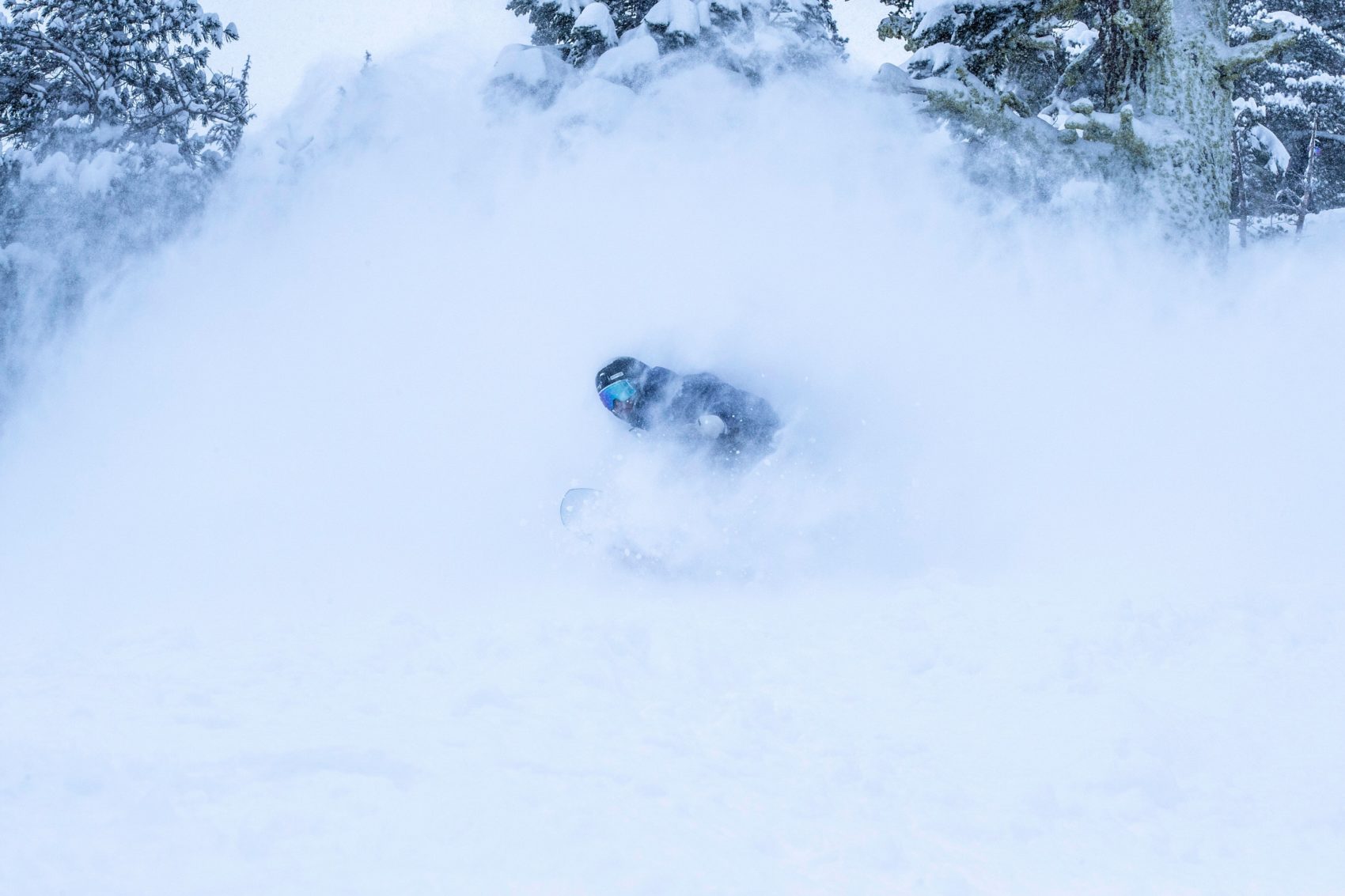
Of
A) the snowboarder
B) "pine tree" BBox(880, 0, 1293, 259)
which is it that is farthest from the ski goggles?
Result: "pine tree" BBox(880, 0, 1293, 259)

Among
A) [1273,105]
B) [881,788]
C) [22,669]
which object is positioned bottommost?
[881,788]

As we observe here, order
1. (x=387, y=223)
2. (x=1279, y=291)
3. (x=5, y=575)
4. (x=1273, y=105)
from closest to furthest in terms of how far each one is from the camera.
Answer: (x=5, y=575)
(x=1279, y=291)
(x=387, y=223)
(x=1273, y=105)

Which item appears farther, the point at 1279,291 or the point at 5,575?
the point at 1279,291

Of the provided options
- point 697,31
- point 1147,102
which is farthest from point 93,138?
point 1147,102

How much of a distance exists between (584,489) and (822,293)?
11.1 ft

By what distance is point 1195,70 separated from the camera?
25.7 ft

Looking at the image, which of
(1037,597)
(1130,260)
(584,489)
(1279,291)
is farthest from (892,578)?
(1279,291)

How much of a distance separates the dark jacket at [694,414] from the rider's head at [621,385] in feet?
0.12

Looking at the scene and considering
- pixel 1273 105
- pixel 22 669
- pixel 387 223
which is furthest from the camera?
pixel 1273 105

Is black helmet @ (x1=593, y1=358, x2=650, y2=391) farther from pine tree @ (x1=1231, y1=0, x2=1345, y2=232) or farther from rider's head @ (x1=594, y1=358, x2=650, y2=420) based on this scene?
pine tree @ (x1=1231, y1=0, x2=1345, y2=232)

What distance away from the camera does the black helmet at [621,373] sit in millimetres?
6148

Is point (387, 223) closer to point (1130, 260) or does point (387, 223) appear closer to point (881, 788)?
point (1130, 260)

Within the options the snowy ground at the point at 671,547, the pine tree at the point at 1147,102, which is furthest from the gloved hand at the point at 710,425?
the pine tree at the point at 1147,102

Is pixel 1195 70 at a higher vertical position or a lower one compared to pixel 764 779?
higher
